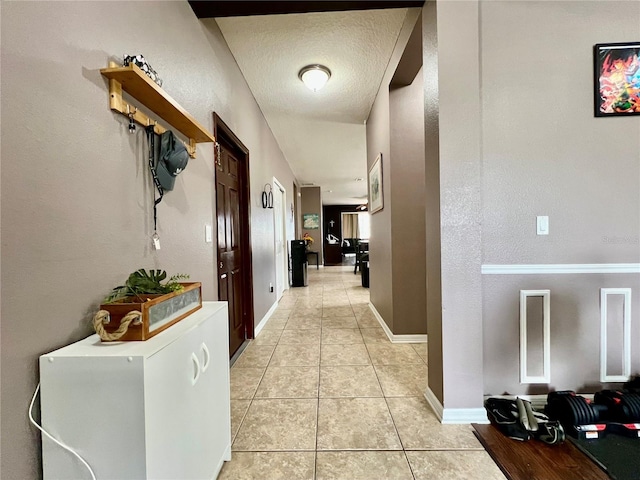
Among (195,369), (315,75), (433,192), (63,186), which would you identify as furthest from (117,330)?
(315,75)

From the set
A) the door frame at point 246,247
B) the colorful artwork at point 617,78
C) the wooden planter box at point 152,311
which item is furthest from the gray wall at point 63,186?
the colorful artwork at point 617,78

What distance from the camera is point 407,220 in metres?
2.64

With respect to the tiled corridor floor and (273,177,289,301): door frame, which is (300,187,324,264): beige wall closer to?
(273,177,289,301): door frame

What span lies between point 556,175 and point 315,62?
2.10 metres

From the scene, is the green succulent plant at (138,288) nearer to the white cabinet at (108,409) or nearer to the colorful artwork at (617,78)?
the white cabinet at (108,409)

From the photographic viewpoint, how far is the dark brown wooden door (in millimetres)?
2158

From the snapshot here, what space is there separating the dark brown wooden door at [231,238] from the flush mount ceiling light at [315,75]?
0.99 m

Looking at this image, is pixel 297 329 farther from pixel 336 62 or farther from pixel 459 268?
pixel 336 62

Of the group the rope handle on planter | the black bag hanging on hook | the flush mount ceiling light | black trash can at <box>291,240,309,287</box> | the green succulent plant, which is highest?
the flush mount ceiling light

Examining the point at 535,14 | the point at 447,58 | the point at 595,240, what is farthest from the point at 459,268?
the point at 535,14

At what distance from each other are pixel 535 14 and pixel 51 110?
7.87ft

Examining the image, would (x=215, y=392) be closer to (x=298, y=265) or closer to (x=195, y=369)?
(x=195, y=369)

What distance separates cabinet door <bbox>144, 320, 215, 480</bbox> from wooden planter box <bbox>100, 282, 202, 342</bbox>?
85 mm

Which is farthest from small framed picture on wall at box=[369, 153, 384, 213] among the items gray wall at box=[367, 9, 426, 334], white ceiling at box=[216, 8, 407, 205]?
white ceiling at box=[216, 8, 407, 205]
